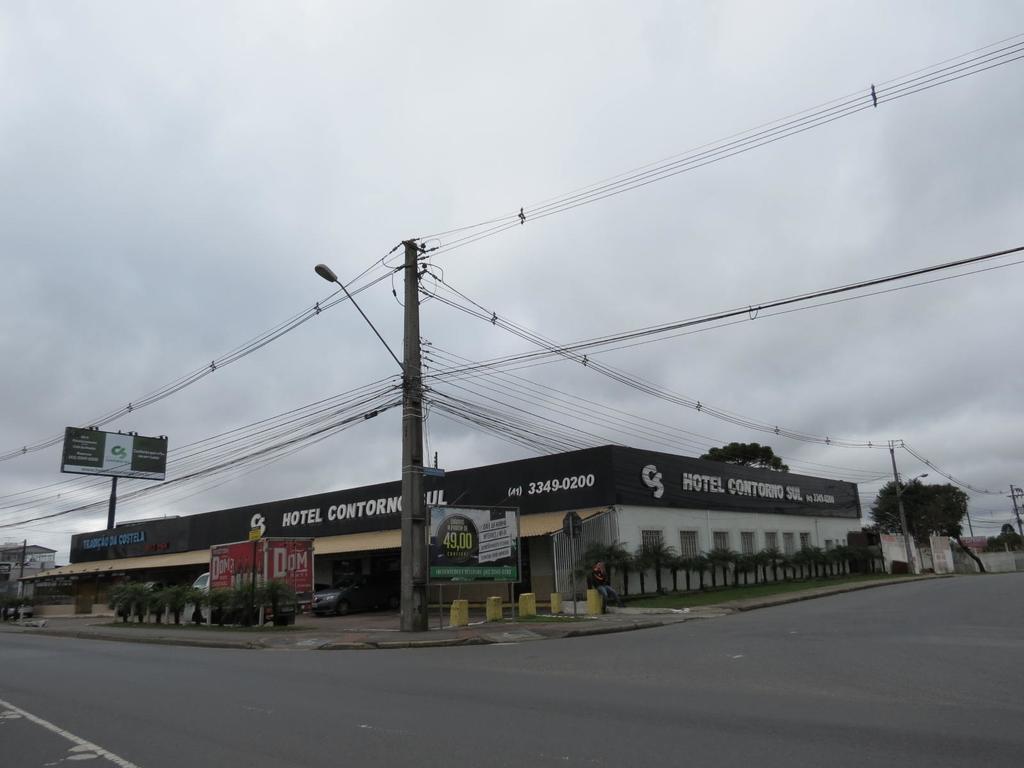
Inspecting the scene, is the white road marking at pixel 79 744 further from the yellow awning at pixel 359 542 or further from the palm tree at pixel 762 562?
the palm tree at pixel 762 562

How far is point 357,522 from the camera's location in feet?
117

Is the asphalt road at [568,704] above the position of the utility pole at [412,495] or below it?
below

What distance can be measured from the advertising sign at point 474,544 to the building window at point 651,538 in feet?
21.8

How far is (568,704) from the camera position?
831 cm

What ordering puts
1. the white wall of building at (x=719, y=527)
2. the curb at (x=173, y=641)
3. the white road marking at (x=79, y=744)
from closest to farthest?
the white road marking at (x=79, y=744), the curb at (x=173, y=641), the white wall of building at (x=719, y=527)

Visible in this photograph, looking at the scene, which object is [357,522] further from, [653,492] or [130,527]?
[130,527]

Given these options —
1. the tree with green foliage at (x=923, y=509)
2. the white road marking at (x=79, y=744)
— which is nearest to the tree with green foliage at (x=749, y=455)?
the tree with green foliage at (x=923, y=509)

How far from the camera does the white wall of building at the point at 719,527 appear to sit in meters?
27.1

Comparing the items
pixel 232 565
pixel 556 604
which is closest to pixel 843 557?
pixel 556 604

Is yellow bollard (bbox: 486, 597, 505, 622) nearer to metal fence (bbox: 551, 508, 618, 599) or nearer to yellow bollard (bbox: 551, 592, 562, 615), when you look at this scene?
yellow bollard (bbox: 551, 592, 562, 615)

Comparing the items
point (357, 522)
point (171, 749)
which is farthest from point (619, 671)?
point (357, 522)

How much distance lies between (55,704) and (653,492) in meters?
22.1

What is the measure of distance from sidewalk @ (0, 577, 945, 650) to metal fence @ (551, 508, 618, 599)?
98.7 inches

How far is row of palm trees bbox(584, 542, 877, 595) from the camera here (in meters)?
25.2
